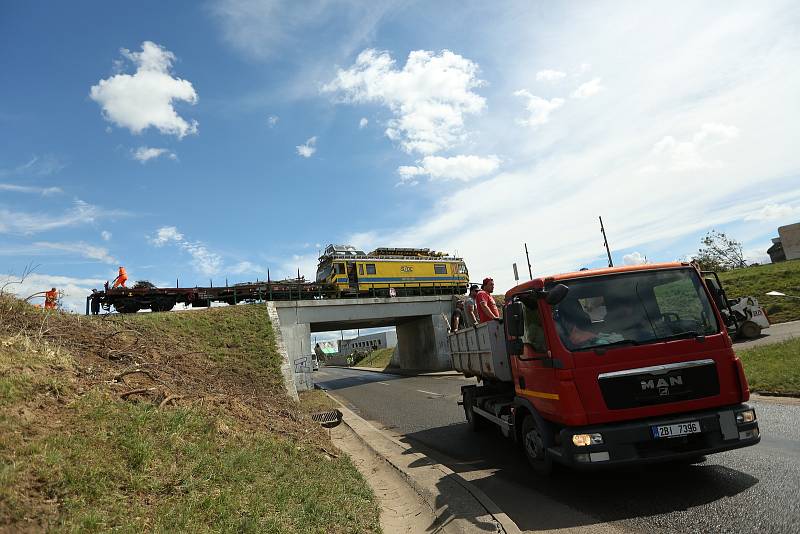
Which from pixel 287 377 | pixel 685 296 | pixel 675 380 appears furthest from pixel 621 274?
pixel 287 377

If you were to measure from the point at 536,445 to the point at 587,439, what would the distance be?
115cm

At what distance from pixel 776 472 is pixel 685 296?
6.96 feet

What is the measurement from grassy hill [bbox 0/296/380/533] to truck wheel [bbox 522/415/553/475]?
216cm

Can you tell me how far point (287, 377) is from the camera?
16.3 metres

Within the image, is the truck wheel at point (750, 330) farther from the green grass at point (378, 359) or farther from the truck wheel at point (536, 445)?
the green grass at point (378, 359)

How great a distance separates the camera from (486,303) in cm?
812

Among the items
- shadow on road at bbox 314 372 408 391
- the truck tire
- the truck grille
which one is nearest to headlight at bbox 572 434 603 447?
the truck grille

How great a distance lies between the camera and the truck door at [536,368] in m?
4.99

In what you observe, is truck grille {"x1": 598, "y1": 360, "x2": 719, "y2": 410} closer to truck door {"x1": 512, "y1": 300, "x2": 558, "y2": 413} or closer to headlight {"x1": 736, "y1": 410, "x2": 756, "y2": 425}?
headlight {"x1": 736, "y1": 410, "x2": 756, "y2": 425}

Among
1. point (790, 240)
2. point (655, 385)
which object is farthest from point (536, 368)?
point (790, 240)

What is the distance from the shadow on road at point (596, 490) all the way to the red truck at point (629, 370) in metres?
0.39

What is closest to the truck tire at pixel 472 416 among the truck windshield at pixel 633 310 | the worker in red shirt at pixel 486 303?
the worker in red shirt at pixel 486 303

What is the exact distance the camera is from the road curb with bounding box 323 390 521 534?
4301mm

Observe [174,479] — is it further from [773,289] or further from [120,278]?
[773,289]
